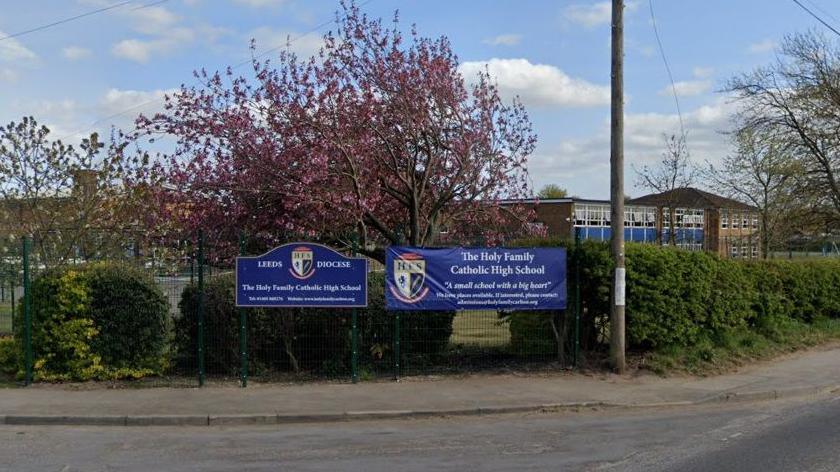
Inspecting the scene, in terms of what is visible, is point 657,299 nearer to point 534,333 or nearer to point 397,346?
point 534,333

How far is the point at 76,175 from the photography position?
16266 millimetres

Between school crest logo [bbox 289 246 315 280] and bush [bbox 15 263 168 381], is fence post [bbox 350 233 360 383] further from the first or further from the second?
bush [bbox 15 263 168 381]

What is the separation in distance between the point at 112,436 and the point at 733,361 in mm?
10267

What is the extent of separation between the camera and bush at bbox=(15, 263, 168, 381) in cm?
1137

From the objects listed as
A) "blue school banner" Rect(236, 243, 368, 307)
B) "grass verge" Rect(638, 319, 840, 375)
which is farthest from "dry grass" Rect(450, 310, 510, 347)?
"grass verge" Rect(638, 319, 840, 375)

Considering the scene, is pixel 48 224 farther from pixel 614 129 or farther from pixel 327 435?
pixel 614 129

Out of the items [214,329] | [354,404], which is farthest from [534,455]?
[214,329]

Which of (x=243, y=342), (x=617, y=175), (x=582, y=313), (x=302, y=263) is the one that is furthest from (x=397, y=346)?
(x=617, y=175)

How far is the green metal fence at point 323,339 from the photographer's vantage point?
11.8 metres

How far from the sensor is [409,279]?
39.4ft

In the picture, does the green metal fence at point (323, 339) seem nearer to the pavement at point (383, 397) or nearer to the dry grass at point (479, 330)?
the dry grass at point (479, 330)

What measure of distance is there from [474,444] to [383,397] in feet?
8.79

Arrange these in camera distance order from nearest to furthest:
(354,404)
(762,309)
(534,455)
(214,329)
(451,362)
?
(534,455) → (354,404) → (214,329) → (451,362) → (762,309)

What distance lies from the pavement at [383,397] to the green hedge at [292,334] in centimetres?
73
